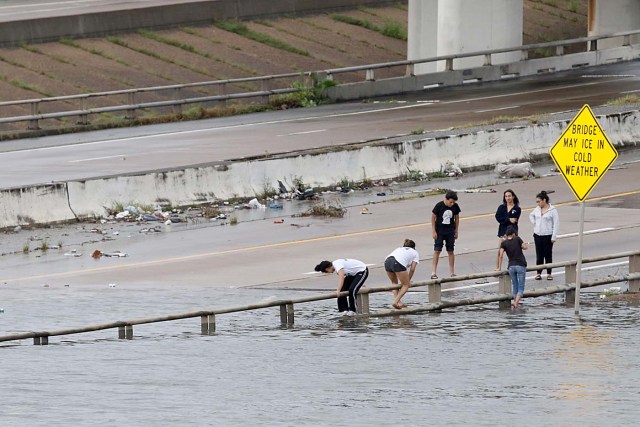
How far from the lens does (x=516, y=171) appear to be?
125ft

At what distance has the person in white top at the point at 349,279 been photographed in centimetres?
2298

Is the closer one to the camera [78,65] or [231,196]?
[231,196]

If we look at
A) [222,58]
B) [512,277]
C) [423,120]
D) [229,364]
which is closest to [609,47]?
[222,58]

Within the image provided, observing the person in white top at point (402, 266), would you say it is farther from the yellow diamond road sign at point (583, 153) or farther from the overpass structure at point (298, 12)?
the overpass structure at point (298, 12)

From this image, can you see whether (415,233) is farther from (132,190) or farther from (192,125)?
(192,125)

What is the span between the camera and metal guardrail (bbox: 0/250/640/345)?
70.0 ft

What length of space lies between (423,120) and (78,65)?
15010 mm

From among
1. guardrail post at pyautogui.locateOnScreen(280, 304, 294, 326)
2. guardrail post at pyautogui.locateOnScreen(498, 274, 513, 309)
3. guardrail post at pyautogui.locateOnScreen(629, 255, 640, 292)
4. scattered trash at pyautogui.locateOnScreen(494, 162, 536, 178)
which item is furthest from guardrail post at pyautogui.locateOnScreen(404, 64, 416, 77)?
guardrail post at pyautogui.locateOnScreen(280, 304, 294, 326)

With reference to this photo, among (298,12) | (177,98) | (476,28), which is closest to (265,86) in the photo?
(177,98)

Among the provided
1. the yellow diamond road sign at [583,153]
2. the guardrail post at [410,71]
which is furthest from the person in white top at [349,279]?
the guardrail post at [410,71]

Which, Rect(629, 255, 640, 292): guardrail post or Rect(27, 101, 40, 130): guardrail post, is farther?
Rect(27, 101, 40, 130): guardrail post

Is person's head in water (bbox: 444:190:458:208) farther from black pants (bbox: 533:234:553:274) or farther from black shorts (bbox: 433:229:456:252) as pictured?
black pants (bbox: 533:234:553:274)

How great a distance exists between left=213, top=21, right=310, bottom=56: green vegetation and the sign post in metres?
39.1

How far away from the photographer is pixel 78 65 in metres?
54.4
